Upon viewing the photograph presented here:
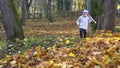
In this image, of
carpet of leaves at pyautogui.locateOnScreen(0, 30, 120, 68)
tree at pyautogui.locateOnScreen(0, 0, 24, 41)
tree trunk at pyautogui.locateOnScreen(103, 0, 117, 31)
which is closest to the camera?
carpet of leaves at pyautogui.locateOnScreen(0, 30, 120, 68)

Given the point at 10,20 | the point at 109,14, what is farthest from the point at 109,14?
the point at 10,20

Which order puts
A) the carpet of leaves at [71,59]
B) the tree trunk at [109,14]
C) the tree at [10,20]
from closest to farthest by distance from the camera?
the carpet of leaves at [71,59]
the tree at [10,20]
the tree trunk at [109,14]

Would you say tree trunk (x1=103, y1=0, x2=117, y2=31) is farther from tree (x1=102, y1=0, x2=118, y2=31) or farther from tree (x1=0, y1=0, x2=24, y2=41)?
tree (x1=0, y1=0, x2=24, y2=41)

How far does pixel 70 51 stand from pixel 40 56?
872 mm

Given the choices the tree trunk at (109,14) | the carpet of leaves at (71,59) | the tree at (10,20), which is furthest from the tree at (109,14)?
the carpet of leaves at (71,59)

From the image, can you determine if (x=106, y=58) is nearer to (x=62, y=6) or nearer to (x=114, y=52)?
(x=114, y=52)

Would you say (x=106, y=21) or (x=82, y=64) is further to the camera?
(x=106, y=21)

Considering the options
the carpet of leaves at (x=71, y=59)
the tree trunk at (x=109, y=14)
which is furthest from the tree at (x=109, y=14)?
the carpet of leaves at (x=71, y=59)

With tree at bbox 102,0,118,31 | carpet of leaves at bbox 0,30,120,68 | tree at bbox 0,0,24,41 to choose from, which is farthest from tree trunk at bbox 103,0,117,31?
carpet of leaves at bbox 0,30,120,68

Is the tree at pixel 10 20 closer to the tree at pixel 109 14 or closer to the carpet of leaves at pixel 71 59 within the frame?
the tree at pixel 109 14

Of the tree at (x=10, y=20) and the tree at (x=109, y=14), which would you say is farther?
the tree at (x=109, y=14)

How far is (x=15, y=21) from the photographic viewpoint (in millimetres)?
16750

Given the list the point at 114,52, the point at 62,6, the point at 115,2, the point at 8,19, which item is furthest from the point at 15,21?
the point at 62,6

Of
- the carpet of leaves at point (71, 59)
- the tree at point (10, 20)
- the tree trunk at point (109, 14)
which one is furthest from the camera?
the tree trunk at point (109, 14)
